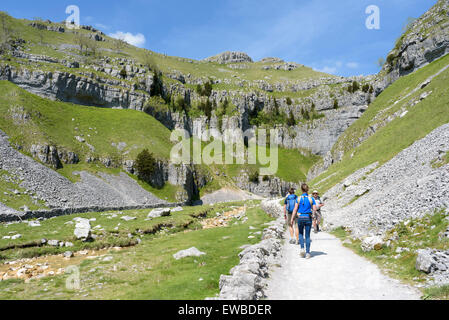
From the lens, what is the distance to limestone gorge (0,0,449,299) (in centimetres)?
1443

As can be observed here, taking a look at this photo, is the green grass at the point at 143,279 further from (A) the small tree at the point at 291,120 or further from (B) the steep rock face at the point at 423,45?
(A) the small tree at the point at 291,120

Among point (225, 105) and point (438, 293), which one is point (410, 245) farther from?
point (225, 105)

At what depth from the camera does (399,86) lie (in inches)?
3145

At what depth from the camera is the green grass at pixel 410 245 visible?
10.3 m

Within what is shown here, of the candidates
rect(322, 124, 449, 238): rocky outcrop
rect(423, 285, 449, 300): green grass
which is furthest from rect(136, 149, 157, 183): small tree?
rect(423, 285, 449, 300): green grass

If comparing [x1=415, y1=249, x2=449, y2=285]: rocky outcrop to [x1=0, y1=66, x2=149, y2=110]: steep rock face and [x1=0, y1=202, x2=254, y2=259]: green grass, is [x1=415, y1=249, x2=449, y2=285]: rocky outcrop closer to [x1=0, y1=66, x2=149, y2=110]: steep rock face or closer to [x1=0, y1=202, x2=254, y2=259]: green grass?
[x1=0, y1=202, x2=254, y2=259]: green grass

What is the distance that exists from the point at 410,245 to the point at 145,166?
244 feet

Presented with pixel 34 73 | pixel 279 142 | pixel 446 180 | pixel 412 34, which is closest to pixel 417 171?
pixel 446 180

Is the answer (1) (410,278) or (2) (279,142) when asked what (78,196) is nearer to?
(1) (410,278)

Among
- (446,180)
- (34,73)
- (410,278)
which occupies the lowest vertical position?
(410,278)

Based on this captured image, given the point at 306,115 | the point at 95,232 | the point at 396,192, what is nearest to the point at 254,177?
the point at 306,115

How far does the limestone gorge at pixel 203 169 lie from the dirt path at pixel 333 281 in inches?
21.2

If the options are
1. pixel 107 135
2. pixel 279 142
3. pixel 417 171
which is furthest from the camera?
pixel 279 142

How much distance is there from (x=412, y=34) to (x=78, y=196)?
122 m
